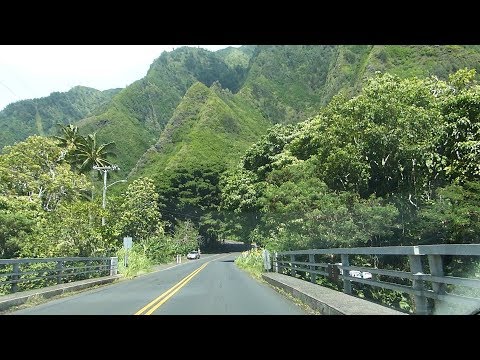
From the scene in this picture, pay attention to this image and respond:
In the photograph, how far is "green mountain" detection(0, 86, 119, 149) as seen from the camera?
91856 mm

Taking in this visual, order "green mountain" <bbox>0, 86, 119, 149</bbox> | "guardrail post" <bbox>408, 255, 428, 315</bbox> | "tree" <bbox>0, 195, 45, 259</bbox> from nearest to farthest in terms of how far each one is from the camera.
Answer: "guardrail post" <bbox>408, 255, 428, 315</bbox>
"tree" <bbox>0, 195, 45, 259</bbox>
"green mountain" <bbox>0, 86, 119, 149</bbox>

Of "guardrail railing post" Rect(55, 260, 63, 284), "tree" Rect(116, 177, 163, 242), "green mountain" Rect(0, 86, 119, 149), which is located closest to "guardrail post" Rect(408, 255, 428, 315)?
"guardrail railing post" Rect(55, 260, 63, 284)

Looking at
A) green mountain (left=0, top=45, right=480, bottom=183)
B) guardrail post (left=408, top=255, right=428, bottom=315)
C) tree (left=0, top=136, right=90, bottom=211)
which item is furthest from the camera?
green mountain (left=0, top=45, right=480, bottom=183)

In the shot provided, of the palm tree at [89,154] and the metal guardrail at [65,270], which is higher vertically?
the palm tree at [89,154]

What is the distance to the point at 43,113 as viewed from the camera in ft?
339

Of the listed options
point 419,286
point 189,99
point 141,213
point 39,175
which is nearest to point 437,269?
point 419,286

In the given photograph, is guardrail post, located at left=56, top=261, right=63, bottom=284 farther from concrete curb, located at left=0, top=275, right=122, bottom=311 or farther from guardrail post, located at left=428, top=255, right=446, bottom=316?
guardrail post, located at left=428, top=255, right=446, bottom=316

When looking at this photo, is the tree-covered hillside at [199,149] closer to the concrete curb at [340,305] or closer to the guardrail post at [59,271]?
the guardrail post at [59,271]

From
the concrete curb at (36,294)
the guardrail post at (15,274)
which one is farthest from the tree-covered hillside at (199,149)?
the guardrail post at (15,274)

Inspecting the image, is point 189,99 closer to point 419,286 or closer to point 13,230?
point 13,230

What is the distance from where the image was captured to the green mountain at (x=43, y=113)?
9186 centimetres

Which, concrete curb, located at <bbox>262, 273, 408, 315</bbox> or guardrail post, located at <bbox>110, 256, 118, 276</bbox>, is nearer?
concrete curb, located at <bbox>262, 273, 408, 315</bbox>
